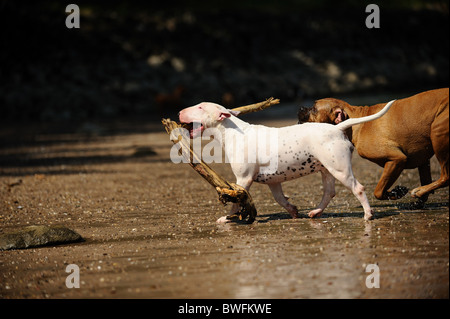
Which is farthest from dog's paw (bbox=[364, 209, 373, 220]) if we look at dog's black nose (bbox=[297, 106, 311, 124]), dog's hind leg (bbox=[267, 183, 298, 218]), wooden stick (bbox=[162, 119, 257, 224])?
dog's black nose (bbox=[297, 106, 311, 124])

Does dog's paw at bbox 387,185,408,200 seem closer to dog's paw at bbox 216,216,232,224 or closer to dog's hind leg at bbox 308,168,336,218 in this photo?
dog's hind leg at bbox 308,168,336,218

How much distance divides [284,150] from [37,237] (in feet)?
9.22

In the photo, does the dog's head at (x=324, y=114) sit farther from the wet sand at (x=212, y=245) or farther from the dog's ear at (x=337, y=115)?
the wet sand at (x=212, y=245)

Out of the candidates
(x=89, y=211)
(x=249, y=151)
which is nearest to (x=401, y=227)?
(x=249, y=151)

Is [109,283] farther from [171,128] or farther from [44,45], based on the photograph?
[44,45]

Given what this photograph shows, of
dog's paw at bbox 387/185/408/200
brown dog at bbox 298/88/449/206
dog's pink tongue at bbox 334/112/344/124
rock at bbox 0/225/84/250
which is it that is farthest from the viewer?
dog's pink tongue at bbox 334/112/344/124

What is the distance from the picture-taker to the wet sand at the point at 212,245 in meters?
6.00

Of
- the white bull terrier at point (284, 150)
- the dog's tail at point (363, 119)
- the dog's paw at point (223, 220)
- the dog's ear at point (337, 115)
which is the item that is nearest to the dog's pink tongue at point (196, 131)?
the white bull terrier at point (284, 150)

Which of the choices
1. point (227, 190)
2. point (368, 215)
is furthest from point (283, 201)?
point (368, 215)

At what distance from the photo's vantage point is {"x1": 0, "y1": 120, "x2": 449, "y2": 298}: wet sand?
6.00 m

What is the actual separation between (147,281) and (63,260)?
1.33m

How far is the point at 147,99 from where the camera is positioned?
1182 inches

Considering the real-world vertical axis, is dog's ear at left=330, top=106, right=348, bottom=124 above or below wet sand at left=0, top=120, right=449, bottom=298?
above

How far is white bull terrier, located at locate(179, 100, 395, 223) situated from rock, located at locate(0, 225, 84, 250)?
1718 mm
